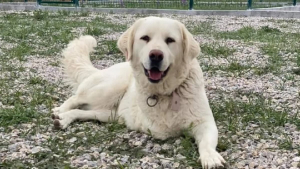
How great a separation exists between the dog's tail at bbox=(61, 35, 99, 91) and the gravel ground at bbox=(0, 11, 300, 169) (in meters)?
0.20

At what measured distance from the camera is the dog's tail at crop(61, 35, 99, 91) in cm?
528

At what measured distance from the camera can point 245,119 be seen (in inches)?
160

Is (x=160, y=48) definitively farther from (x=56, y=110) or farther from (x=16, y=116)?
(x=16, y=116)

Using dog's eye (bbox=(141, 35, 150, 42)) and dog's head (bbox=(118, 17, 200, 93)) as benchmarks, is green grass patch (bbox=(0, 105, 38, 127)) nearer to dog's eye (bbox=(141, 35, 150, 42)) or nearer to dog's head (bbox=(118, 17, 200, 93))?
dog's head (bbox=(118, 17, 200, 93))

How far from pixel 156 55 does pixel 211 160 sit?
3.13 ft

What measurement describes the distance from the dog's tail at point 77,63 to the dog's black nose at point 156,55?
191cm

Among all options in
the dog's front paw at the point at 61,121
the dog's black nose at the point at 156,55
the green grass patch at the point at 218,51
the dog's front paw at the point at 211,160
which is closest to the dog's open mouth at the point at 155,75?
the dog's black nose at the point at 156,55

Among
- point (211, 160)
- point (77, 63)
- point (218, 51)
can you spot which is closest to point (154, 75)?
point (211, 160)

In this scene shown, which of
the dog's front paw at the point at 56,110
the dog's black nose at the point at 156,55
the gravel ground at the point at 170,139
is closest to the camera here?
the gravel ground at the point at 170,139

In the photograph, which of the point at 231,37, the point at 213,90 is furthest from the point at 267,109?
the point at 231,37

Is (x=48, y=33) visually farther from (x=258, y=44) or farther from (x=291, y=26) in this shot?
(x=291, y=26)

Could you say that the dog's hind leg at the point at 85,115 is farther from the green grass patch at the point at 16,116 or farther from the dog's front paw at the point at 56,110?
the green grass patch at the point at 16,116

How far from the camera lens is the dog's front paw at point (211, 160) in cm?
293

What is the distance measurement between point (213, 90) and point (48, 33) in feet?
20.1
